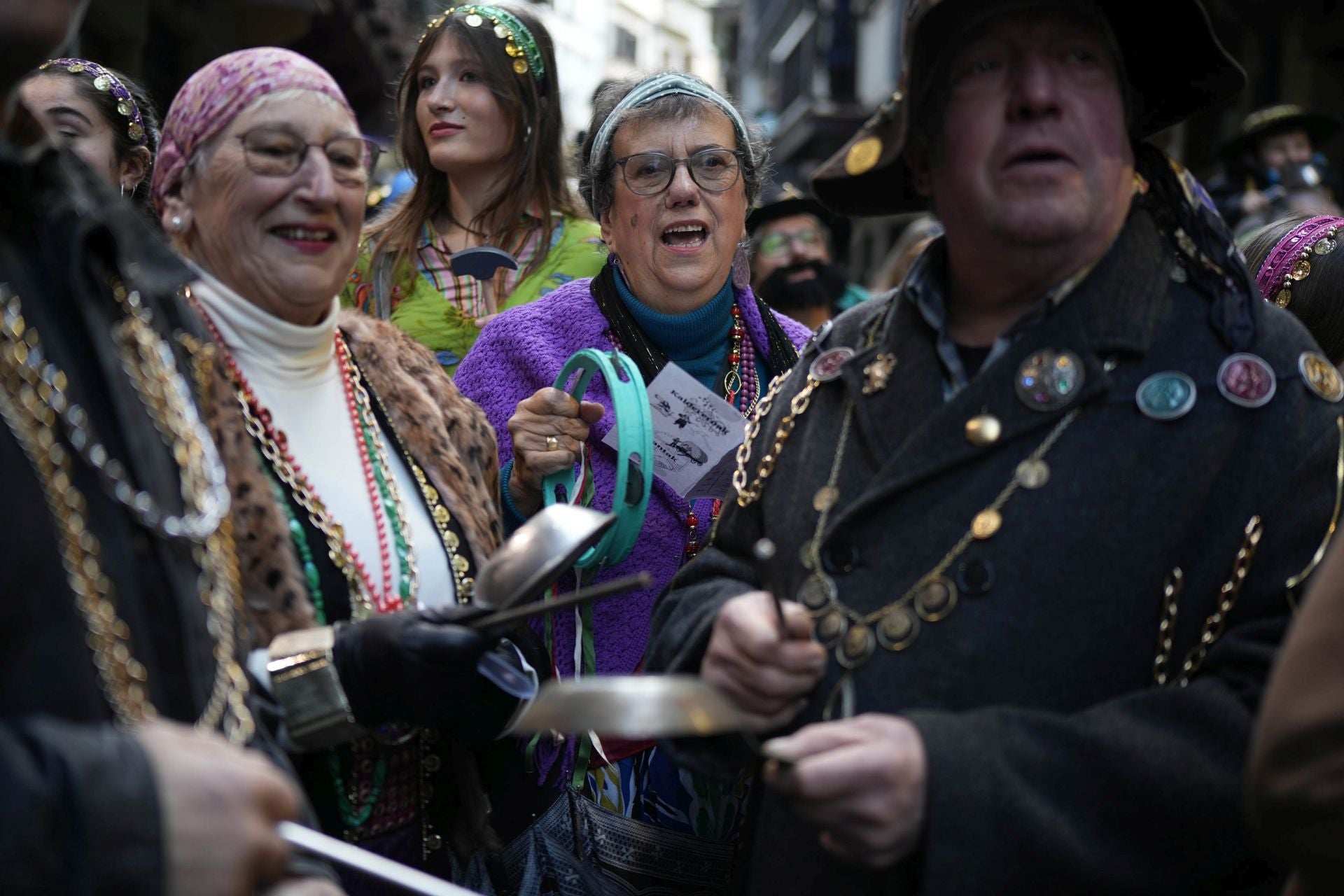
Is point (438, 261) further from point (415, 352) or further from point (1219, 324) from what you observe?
point (1219, 324)

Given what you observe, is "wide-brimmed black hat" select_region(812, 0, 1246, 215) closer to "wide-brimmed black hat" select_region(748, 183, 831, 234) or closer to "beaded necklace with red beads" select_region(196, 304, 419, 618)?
"beaded necklace with red beads" select_region(196, 304, 419, 618)

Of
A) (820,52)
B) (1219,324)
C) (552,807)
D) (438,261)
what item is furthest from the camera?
(820,52)

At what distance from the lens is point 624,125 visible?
332 cm

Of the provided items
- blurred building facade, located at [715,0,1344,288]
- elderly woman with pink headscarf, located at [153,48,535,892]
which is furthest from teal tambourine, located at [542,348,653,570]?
blurred building facade, located at [715,0,1344,288]

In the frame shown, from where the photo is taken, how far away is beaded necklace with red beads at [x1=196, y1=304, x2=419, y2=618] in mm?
2238

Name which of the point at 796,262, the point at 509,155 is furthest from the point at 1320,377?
the point at 796,262

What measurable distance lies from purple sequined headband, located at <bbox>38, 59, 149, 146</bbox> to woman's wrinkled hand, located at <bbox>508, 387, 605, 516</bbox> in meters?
1.23

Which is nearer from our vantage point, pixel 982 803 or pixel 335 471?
pixel 982 803

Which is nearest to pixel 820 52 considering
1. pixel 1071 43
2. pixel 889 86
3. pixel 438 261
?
pixel 889 86

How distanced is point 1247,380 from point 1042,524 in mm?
333

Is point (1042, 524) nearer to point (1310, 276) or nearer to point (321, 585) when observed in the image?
point (321, 585)

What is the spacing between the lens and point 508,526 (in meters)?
3.12

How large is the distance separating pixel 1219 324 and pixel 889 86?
810 inches

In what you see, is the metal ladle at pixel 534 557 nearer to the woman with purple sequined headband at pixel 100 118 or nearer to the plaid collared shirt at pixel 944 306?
the plaid collared shirt at pixel 944 306
